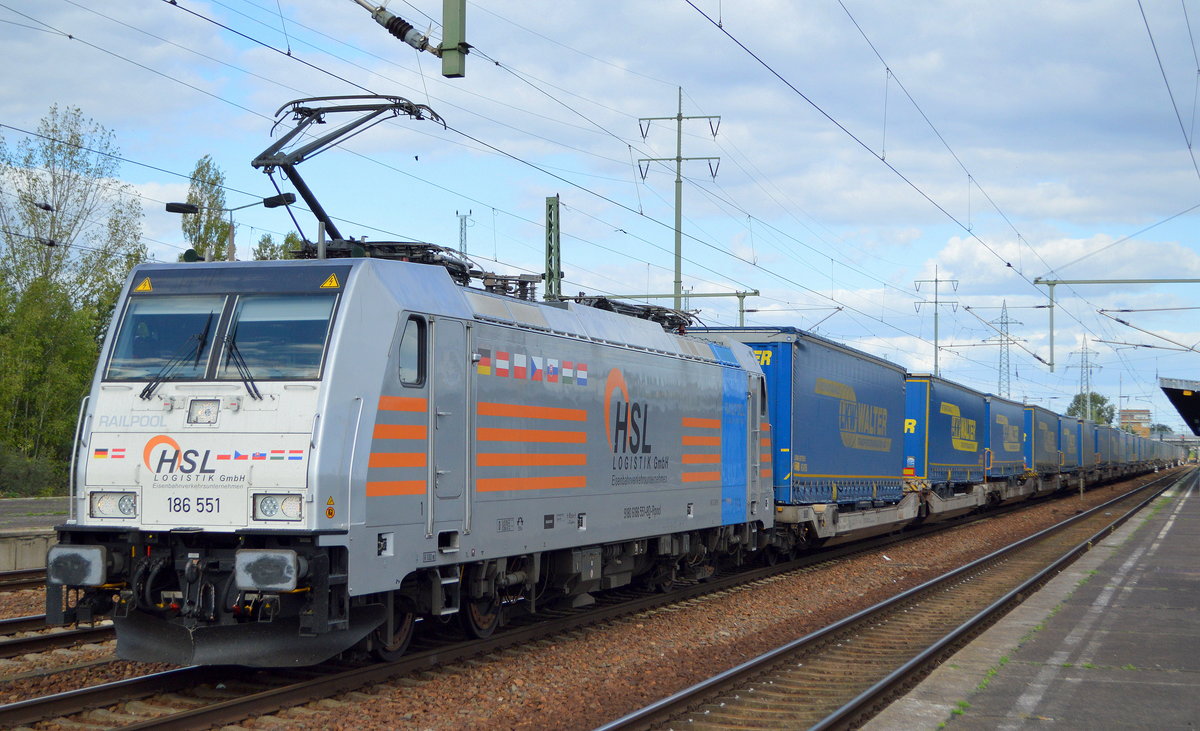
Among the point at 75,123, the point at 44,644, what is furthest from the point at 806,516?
the point at 75,123

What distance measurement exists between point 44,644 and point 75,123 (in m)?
35.8

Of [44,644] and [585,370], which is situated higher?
[585,370]

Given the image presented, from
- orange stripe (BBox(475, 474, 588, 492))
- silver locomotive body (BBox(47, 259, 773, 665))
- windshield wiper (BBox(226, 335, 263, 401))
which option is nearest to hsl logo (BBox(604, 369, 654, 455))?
orange stripe (BBox(475, 474, 588, 492))

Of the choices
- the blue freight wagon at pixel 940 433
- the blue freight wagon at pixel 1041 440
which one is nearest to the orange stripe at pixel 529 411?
the blue freight wagon at pixel 940 433

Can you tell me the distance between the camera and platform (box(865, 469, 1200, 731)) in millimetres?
8406

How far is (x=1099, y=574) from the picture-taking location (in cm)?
1811

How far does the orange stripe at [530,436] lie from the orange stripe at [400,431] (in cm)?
89

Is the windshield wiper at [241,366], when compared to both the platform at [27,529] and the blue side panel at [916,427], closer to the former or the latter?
the platform at [27,529]

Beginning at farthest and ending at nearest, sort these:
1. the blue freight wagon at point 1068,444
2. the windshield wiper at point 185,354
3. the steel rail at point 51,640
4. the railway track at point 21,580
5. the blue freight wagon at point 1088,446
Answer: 1. the blue freight wagon at point 1088,446
2. the blue freight wagon at point 1068,444
3. the railway track at point 21,580
4. the steel rail at point 51,640
5. the windshield wiper at point 185,354

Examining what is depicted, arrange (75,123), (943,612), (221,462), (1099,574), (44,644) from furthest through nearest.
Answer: (75,123), (1099,574), (943,612), (44,644), (221,462)

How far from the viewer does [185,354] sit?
363 inches

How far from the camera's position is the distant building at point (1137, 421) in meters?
156

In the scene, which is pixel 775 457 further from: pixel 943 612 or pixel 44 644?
pixel 44 644

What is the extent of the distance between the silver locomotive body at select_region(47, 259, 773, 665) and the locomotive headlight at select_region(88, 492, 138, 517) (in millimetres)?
11
